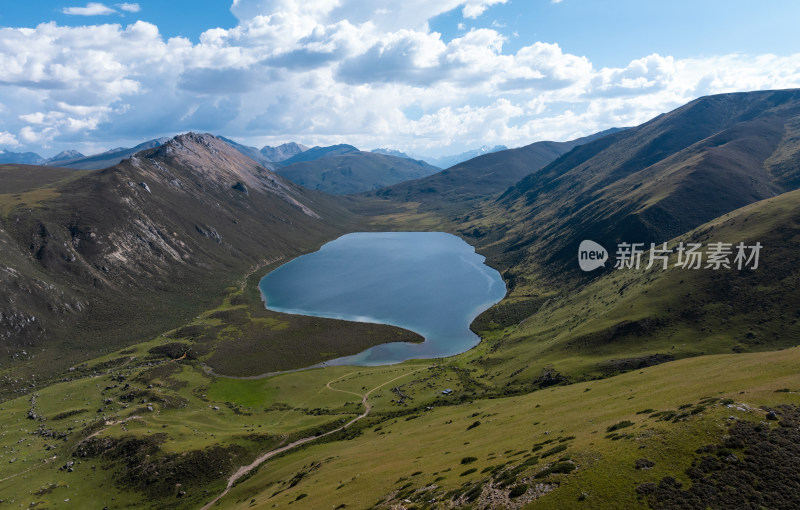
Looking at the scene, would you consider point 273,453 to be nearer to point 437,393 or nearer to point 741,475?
point 437,393

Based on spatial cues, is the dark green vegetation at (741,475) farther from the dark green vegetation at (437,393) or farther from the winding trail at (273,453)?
the winding trail at (273,453)

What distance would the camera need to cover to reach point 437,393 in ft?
334

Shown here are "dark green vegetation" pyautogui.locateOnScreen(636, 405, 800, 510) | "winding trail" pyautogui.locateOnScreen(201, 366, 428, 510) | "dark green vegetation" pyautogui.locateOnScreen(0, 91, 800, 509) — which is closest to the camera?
"dark green vegetation" pyautogui.locateOnScreen(636, 405, 800, 510)

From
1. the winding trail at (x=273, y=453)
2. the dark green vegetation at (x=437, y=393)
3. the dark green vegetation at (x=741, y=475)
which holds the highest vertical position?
the dark green vegetation at (x=741, y=475)

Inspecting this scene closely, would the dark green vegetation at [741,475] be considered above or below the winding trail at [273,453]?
above

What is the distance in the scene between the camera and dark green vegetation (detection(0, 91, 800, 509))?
30.5 metres

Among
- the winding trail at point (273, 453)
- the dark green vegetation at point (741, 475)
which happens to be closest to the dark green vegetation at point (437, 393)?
the dark green vegetation at point (741, 475)

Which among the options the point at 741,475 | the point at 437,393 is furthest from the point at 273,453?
the point at 741,475

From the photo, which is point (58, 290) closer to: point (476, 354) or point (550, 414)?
point (476, 354)

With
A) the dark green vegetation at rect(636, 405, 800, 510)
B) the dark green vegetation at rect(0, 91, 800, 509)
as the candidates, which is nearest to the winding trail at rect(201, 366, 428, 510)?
the dark green vegetation at rect(0, 91, 800, 509)

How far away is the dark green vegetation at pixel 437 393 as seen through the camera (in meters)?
30.5

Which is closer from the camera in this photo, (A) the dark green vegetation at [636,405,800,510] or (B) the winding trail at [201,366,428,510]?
(A) the dark green vegetation at [636,405,800,510]

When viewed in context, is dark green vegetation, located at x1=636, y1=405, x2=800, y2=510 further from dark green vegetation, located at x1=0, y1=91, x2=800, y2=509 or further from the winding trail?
the winding trail

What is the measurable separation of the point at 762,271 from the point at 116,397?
165123 millimetres
